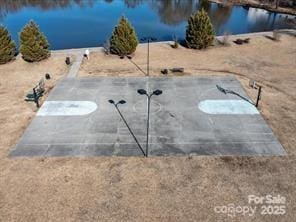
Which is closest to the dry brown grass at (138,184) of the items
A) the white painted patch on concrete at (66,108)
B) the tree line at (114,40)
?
the white painted patch on concrete at (66,108)

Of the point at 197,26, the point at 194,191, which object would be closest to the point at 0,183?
the point at 194,191

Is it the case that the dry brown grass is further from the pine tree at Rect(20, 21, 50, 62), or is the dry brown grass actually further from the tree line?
the tree line

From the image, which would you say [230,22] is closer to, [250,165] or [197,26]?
[197,26]

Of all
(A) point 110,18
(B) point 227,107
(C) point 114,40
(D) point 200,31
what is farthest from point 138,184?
(A) point 110,18

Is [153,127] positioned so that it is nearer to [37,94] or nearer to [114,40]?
[37,94]

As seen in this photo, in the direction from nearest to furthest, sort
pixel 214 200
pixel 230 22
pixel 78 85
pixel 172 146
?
1. pixel 214 200
2. pixel 172 146
3. pixel 78 85
4. pixel 230 22

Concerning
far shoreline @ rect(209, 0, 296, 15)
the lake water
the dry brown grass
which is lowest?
the lake water

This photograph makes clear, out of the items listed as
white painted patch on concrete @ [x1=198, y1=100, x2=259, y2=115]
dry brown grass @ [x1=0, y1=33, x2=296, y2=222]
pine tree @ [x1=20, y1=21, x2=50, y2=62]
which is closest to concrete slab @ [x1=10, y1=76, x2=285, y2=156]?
white painted patch on concrete @ [x1=198, y1=100, x2=259, y2=115]
